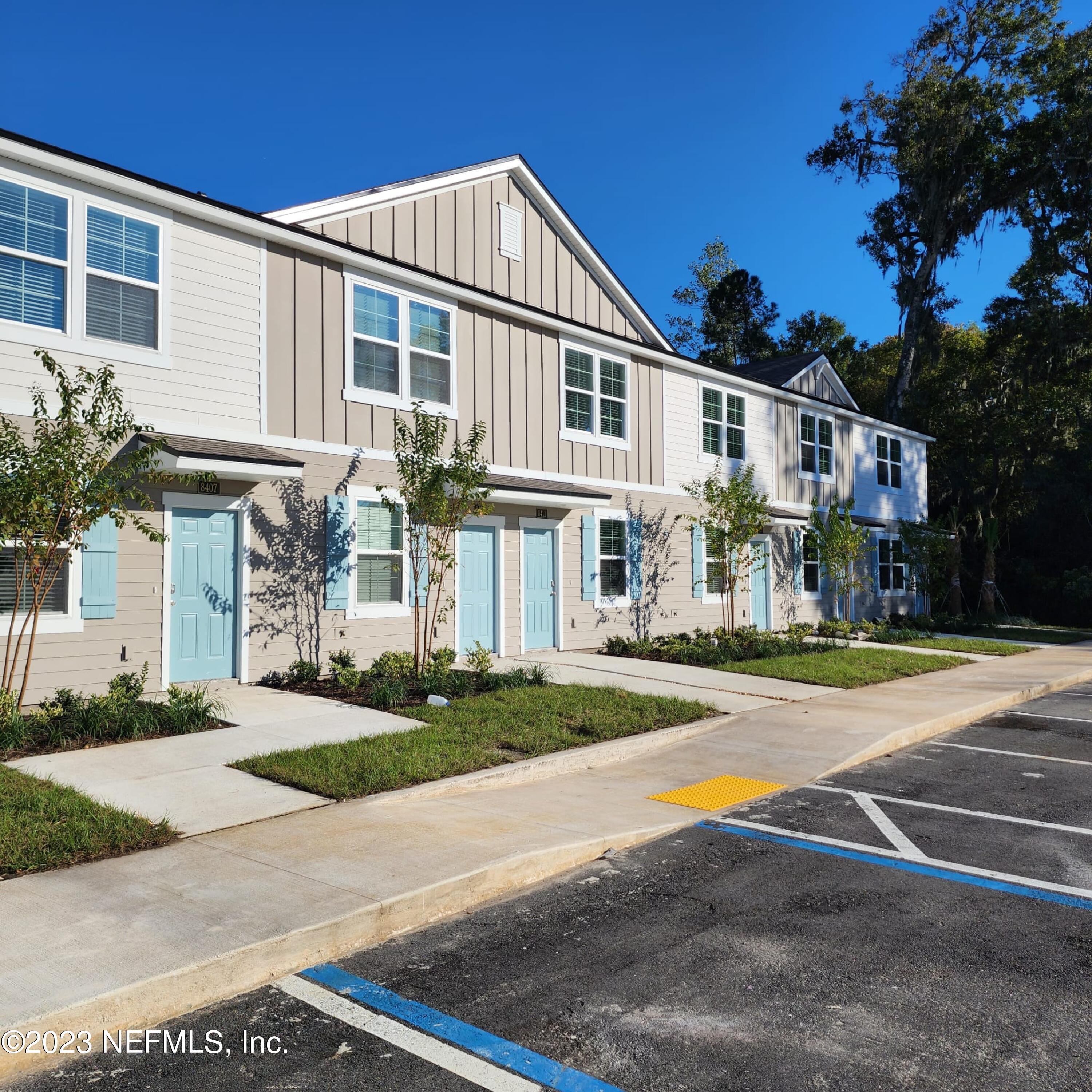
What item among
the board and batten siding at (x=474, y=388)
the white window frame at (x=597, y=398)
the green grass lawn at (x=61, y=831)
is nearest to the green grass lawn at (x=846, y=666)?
the board and batten siding at (x=474, y=388)

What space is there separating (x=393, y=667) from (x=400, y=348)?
4.78 m

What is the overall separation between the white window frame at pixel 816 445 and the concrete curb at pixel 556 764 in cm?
1366

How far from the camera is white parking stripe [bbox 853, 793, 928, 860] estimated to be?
5.94m

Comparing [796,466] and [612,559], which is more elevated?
[796,466]

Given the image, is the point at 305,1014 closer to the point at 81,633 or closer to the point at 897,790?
the point at 897,790

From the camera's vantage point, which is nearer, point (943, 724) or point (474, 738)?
point (474, 738)

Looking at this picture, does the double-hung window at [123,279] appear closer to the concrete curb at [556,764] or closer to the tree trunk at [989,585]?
the concrete curb at [556,764]

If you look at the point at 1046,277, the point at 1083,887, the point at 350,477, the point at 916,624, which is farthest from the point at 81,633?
the point at 1046,277

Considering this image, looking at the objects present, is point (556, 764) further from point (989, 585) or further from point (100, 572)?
point (989, 585)

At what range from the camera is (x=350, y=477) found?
41.9ft

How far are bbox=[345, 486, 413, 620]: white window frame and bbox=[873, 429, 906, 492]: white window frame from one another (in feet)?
56.5

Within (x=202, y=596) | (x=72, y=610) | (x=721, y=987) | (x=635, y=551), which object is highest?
(x=635, y=551)

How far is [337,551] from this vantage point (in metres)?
12.5

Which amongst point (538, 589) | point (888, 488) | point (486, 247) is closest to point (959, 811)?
point (538, 589)
